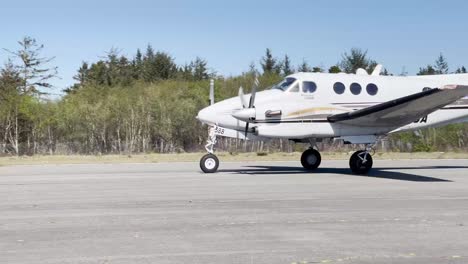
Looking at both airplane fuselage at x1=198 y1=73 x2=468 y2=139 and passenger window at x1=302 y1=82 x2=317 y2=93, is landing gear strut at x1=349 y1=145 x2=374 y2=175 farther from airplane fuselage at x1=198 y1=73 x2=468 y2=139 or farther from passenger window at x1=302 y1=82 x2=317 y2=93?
passenger window at x1=302 y1=82 x2=317 y2=93

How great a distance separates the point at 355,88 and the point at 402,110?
202cm

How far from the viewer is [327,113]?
19.3m

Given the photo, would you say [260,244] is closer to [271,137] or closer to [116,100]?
[271,137]

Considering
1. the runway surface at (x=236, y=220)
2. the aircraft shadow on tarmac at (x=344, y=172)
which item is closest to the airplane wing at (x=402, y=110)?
the aircraft shadow on tarmac at (x=344, y=172)

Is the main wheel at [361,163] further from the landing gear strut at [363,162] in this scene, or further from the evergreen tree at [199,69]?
the evergreen tree at [199,69]

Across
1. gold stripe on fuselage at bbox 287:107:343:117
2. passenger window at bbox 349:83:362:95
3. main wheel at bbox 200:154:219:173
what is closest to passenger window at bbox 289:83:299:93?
gold stripe on fuselage at bbox 287:107:343:117

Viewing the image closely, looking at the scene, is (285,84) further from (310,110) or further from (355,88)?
(355,88)

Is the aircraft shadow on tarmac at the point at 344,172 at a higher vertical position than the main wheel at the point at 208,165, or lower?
lower

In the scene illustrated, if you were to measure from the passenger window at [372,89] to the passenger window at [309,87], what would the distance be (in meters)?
1.82

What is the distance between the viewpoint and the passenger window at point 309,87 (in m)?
19.5

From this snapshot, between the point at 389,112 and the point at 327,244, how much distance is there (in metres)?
11.0

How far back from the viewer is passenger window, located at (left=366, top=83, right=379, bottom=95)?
20.2m

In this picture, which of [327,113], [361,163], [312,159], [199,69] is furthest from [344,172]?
[199,69]

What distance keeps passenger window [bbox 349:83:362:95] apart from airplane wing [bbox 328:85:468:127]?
1.20 meters
